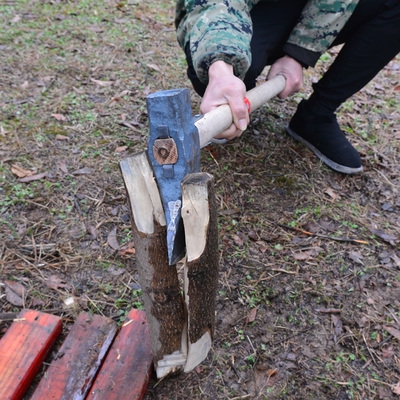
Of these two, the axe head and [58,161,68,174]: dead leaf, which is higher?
the axe head

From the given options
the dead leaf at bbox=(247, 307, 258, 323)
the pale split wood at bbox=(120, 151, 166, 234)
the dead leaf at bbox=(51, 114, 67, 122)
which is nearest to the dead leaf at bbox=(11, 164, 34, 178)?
the dead leaf at bbox=(51, 114, 67, 122)

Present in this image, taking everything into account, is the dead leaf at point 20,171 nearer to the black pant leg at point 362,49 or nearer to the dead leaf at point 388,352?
the black pant leg at point 362,49

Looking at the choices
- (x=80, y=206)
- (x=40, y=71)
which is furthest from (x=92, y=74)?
(x=80, y=206)

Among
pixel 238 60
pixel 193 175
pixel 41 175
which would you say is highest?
pixel 238 60

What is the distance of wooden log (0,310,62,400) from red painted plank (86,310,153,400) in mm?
254

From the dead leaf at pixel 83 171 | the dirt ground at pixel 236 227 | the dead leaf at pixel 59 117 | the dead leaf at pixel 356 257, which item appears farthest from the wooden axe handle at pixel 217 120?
the dead leaf at pixel 59 117

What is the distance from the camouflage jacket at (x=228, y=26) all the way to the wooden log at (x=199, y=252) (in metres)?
0.78

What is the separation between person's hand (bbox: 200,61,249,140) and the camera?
1.71 metres

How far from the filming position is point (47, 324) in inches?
69.3

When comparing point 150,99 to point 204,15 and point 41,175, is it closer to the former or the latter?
point 204,15

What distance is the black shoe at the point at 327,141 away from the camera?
9.09ft

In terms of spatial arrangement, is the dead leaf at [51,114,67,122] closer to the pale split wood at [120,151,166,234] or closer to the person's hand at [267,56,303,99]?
the person's hand at [267,56,303,99]

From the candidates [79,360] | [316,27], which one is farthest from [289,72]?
[79,360]

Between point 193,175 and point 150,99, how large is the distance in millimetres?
268
